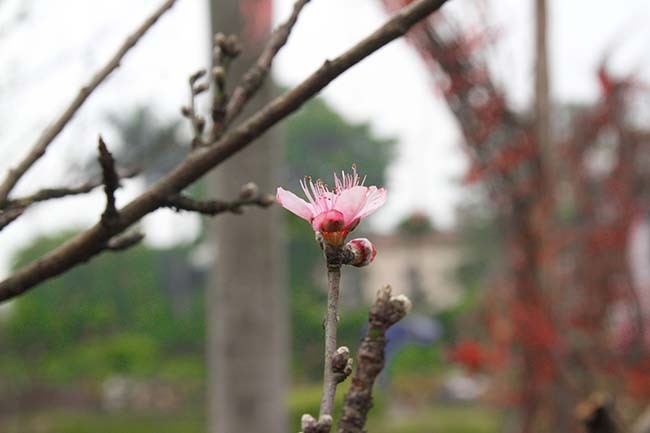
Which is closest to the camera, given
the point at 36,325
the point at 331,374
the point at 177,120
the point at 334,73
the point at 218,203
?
the point at 331,374

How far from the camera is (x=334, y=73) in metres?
0.57

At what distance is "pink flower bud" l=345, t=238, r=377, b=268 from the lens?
0.46 meters

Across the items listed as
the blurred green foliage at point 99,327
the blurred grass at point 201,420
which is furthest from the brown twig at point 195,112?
the blurred green foliage at point 99,327

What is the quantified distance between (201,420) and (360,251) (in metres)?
14.4

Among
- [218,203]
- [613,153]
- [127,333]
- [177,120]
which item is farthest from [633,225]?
[127,333]

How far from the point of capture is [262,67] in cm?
71

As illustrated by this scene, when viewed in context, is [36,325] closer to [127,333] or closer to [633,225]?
[127,333]

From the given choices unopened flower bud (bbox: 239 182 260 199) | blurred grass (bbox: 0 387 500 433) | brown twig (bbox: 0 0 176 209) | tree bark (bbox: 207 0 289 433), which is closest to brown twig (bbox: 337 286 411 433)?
unopened flower bud (bbox: 239 182 260 199)

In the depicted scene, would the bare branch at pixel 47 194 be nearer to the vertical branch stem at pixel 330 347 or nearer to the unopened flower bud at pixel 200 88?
the unopened flower bud at pixel 200 88

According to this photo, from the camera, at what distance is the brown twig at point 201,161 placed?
0.57 m

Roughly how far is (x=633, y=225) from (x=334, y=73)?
3621mm

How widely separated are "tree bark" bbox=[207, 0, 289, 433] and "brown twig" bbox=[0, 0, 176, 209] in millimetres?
2536

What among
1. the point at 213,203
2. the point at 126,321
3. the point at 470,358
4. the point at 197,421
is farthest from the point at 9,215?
the point at 126,321

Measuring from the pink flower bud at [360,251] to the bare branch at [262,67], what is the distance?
0.26m
